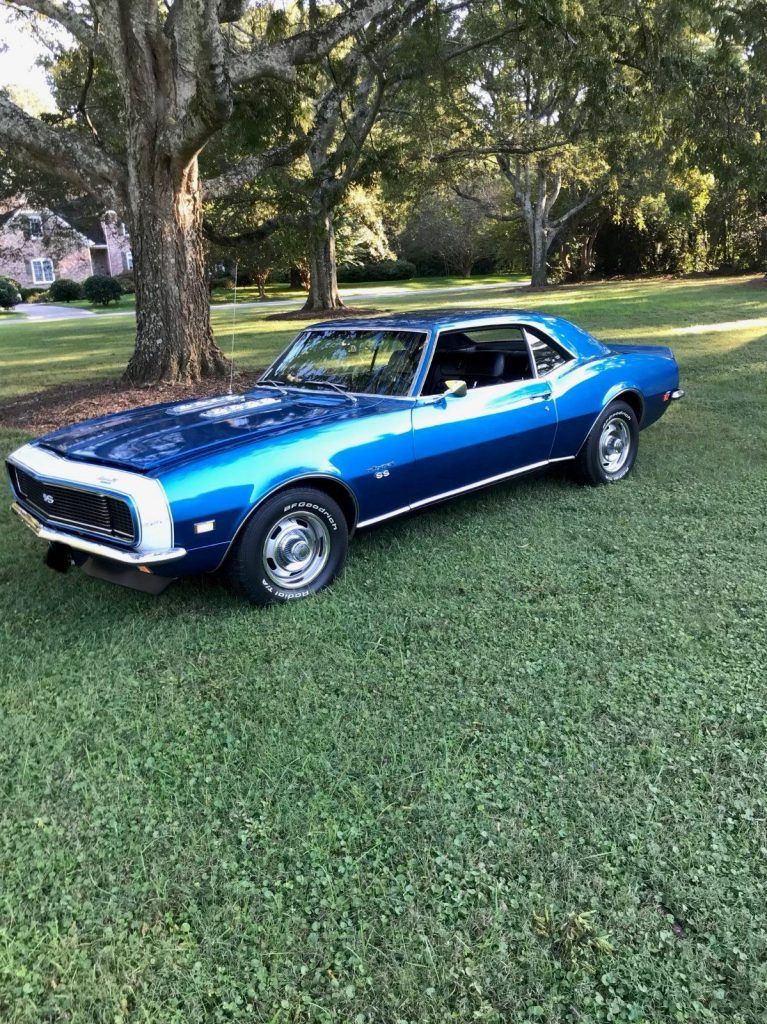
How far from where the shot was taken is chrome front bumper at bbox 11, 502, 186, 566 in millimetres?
3426

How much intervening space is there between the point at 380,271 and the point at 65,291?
18675 mm

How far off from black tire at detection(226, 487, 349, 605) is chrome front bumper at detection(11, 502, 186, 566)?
362mm

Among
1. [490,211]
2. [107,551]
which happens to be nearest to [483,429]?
[107,551]

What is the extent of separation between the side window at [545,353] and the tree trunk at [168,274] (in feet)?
17.6

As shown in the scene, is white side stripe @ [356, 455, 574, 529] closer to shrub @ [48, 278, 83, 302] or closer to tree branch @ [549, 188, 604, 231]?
tree branch @ [549, 188, 604, 231]

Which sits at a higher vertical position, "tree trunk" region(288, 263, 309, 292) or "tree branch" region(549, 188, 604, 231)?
"tree branch" region(549, 188, 604, 231)

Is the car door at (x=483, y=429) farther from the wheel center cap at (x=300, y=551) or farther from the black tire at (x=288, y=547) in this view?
the wheel center cap at (x=300, y=551)

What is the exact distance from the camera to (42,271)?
51875 millimetres

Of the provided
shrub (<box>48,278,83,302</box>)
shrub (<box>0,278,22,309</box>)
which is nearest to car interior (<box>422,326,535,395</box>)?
shrub (<box>0,278,22,309</box>)

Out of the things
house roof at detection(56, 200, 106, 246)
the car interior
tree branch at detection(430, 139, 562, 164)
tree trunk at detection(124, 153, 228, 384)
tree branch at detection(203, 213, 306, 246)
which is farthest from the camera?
house roof at detection(56, 200, 106, 246)

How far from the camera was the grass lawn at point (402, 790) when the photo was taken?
1.96 meters

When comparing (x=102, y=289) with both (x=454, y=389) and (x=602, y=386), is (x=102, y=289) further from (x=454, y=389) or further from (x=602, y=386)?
(x=454, y=389)

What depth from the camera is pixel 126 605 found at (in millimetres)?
4031

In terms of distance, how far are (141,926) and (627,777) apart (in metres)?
1.62
